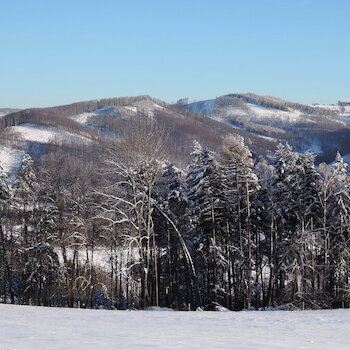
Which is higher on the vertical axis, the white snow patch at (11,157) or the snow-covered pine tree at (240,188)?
the white snow patch at (11,157)

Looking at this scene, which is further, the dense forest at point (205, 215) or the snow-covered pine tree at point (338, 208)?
the dense forest at point (205, 215)

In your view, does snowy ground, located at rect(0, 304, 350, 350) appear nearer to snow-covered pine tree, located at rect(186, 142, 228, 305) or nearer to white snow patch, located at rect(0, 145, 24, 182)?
snow-covered pine tree, located at rect(186, 142, 228, 305)

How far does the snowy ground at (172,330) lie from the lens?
9766 mm

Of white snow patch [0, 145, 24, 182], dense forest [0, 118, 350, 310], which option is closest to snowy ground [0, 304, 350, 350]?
dense forest [0, 118, 350, 310]

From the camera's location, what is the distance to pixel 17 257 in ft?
116

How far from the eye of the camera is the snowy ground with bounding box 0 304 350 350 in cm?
977

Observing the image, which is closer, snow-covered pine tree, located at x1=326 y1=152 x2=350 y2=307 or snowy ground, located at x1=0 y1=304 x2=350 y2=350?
snowy ground, located at x1=0 y1=304 x2=350 y2=350

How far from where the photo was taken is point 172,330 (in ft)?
39.7

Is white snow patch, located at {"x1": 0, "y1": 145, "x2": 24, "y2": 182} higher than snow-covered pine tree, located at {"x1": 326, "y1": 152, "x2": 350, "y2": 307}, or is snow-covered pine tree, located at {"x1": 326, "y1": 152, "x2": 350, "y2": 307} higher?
white snow patch, located at {"x1": 0, "y1": 145, "x2": 24, "y2": 182}

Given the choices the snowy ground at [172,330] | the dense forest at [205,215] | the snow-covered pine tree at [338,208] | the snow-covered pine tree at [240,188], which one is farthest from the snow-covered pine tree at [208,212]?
the snowy ground at [172,330]

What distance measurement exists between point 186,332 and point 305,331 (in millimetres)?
3064

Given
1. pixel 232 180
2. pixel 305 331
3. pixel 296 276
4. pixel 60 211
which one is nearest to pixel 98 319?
pixel 305 331

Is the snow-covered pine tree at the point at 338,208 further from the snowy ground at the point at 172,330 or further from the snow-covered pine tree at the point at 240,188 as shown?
the snowy ground at the point at 172,330

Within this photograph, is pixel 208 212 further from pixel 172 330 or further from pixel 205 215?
pixel 172 330
